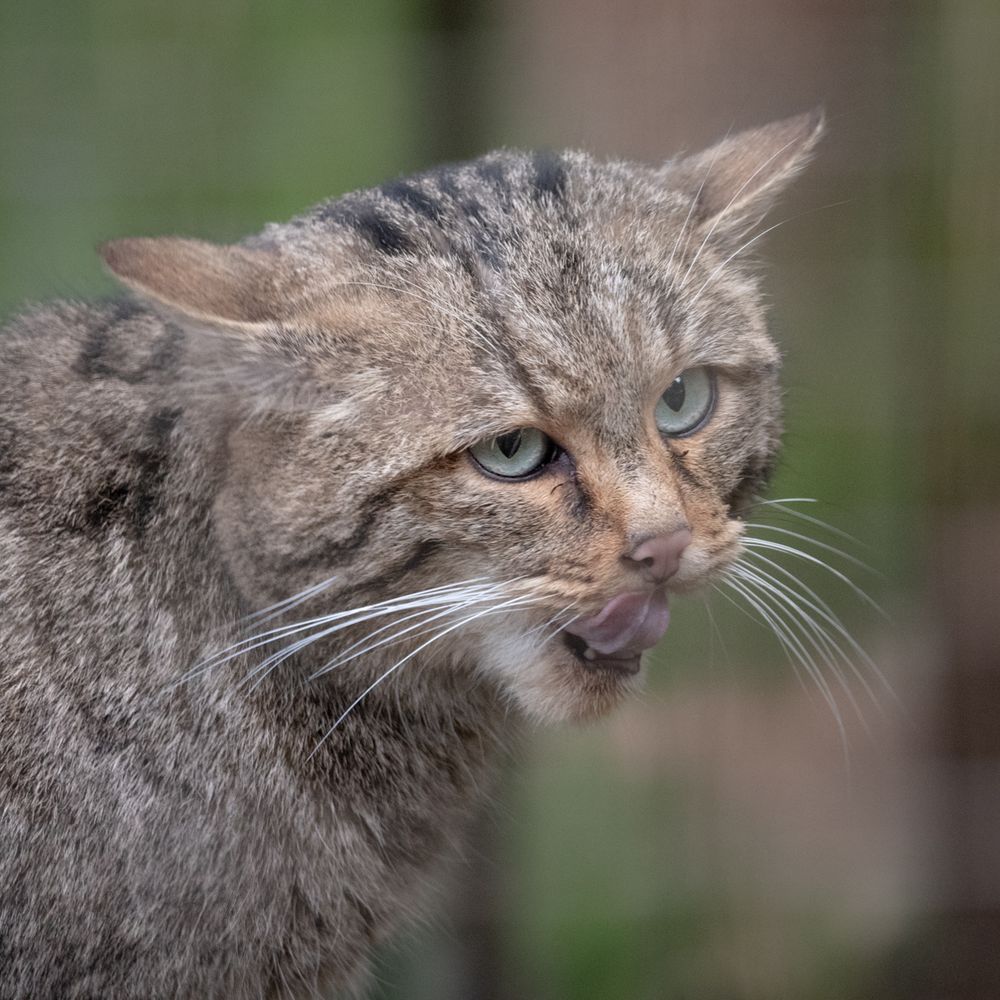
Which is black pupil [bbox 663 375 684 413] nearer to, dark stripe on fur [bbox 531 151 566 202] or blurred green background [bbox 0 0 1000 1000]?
dark stripe on fur [bbox 531 151 566 202]

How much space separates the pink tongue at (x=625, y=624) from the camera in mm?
1460

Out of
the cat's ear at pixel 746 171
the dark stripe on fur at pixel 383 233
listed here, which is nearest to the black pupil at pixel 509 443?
the dark stripe on fur at pixel 383 233

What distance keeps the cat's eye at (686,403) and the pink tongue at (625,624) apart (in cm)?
24

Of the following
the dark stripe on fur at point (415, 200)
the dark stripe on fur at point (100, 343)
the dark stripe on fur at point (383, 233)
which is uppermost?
the dark stripe on fur at point (415, 200)

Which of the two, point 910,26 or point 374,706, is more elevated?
point 910,26

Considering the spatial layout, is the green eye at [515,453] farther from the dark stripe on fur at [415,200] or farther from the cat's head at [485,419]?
the dark stripe on fur at [415,200]

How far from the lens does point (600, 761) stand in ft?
9.56

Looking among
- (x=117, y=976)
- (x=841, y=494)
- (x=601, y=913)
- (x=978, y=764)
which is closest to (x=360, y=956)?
(x=117, y=976)

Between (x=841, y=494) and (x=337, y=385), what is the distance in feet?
5.84

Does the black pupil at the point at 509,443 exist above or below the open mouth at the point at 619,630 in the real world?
above

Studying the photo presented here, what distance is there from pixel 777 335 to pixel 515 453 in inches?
23.3

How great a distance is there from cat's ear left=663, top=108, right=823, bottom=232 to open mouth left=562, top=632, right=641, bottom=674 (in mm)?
615

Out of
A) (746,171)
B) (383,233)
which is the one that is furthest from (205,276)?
(746,171)

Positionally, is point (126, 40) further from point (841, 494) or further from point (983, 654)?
point (983, 654)
